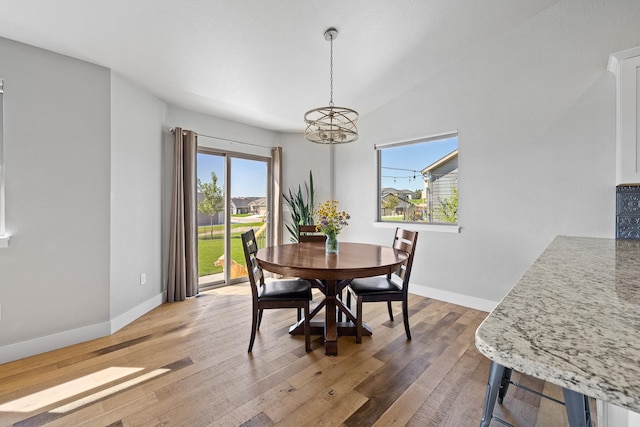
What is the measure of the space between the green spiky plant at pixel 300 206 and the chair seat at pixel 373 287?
2.04m

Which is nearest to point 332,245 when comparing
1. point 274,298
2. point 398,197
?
point 274,298

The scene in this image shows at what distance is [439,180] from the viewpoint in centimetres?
354

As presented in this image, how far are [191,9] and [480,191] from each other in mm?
3194

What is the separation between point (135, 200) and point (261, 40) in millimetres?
2042

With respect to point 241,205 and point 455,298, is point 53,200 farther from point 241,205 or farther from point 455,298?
point 455,298

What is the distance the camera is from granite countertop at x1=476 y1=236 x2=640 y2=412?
0.38 m

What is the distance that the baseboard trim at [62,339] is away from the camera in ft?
6.96

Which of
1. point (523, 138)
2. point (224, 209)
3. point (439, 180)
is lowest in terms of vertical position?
point (224, 209)

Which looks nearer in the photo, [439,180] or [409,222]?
[439,180]

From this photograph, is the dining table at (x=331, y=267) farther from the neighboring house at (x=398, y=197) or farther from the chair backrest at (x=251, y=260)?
the neighboring house at (x=398, y=197)

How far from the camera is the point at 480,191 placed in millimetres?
3133

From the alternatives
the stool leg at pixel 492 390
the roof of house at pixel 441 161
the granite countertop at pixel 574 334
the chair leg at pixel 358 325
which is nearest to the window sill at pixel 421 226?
the roof of house at pixel 441 161

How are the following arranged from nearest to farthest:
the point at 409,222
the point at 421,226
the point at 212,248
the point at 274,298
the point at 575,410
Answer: the point at 575,410
the point at 274,298
the point at 421,226
the point at 409,222
the point at 212,248

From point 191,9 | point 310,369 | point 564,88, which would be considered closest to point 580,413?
point 310,369
